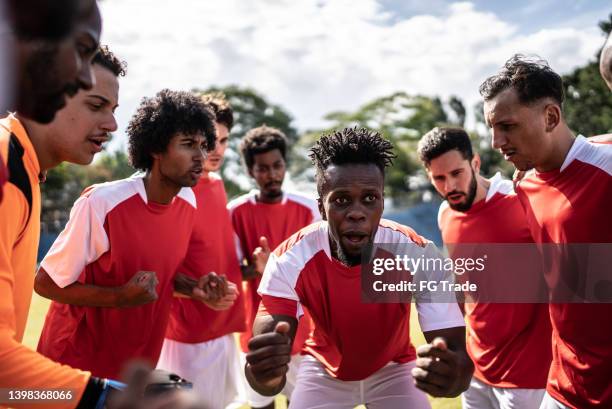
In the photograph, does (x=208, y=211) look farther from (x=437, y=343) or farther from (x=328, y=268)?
(x=437, y=343)

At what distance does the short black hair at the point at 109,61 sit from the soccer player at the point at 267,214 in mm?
2522

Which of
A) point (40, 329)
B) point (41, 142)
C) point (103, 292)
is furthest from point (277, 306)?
point (40, 329)

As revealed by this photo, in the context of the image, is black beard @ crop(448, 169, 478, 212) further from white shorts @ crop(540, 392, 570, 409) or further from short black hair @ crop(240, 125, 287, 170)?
short black hair @ crop(240, 125, 287, 170)

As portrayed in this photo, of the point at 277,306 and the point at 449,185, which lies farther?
the point at 449,185

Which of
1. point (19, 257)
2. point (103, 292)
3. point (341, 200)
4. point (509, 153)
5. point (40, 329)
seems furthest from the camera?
point (40, 329)

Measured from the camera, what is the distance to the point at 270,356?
2.78 meters

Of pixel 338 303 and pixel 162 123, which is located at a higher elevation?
pixel 162 123

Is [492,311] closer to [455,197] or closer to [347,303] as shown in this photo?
[455,197]

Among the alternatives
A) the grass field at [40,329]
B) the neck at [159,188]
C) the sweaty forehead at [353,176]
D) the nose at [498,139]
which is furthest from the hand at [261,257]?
the nose at [498,139]

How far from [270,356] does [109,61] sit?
2.33m

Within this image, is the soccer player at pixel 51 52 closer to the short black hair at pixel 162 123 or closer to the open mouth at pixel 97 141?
the open mouth at pixel 97 141

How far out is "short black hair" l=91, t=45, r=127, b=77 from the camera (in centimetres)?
374

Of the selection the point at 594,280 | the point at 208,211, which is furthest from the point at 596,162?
the point at 208,211

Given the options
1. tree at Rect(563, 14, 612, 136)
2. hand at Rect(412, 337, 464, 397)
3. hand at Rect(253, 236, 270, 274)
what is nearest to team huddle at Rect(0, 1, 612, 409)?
hand at Rect(412, 337, 464, 397)
